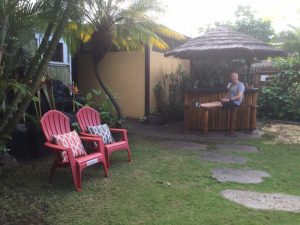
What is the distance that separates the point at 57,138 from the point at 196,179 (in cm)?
223

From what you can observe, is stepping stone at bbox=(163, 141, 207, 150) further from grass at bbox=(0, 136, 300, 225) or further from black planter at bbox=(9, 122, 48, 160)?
black planter at bbox=(9, 122, 48, 160)

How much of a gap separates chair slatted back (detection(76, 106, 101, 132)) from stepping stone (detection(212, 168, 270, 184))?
2466mm

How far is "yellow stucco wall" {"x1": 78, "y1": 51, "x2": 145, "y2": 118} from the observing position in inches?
412

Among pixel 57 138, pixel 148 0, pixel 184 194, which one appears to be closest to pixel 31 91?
pixel 57 138

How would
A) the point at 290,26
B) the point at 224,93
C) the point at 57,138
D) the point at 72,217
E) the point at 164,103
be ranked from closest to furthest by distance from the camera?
the point at 72,217, the point at 57,138, the point at 224,93, the point at 164,103, the point at 290,26

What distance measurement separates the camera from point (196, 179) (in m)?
4.82

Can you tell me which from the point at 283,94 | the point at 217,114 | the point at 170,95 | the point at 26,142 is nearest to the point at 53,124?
the point at 26,142

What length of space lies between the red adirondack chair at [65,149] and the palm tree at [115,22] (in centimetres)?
239

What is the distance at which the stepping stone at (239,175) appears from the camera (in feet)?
15.7

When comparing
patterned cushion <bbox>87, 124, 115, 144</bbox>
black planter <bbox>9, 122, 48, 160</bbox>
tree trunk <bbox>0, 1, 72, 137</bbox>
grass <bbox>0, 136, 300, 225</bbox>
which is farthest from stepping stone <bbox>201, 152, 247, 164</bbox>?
tree trunk <bbox>0, 1, 72, 137</bbox>

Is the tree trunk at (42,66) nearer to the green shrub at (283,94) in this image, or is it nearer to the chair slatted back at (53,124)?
the chair slatted back at (53,124)

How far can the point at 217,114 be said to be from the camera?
870 cm

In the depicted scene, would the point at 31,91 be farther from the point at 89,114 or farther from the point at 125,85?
the point at 125,85

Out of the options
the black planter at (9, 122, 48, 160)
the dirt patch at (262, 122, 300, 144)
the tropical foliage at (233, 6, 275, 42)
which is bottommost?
the dirt patch at (262, 122, 300, 144)
